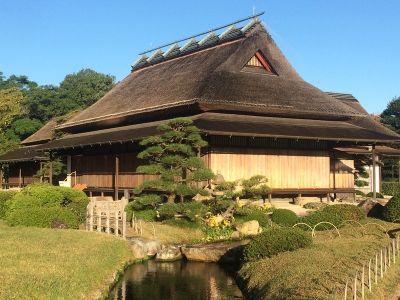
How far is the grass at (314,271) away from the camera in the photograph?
424 inches

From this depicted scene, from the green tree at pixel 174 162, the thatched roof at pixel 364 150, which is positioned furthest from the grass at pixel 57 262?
the thatched roof at pixel 364 150

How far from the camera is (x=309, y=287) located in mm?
10703

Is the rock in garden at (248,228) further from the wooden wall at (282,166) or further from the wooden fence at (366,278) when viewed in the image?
the wooden fence at (366,278)

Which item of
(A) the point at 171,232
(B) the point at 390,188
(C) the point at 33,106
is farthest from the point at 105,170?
(C) the point at 33,106

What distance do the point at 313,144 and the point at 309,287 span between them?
1910 cm

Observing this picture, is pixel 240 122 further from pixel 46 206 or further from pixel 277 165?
pixel 46 206

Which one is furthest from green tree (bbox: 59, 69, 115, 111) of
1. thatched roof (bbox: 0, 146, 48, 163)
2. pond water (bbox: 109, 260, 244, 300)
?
pond water (bbox: 109, 260, 244, 300)

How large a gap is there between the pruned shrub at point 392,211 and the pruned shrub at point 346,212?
1.24 meters

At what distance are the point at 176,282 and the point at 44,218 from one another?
8.40m

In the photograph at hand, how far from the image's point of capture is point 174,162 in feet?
74.1

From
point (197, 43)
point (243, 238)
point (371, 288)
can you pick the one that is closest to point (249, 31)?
point (197, 43)

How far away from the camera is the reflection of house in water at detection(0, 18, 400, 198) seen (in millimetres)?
26688

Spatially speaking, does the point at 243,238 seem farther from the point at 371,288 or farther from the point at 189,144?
the point at 371,288

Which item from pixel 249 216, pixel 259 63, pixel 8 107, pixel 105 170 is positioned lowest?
pixel 249 216
